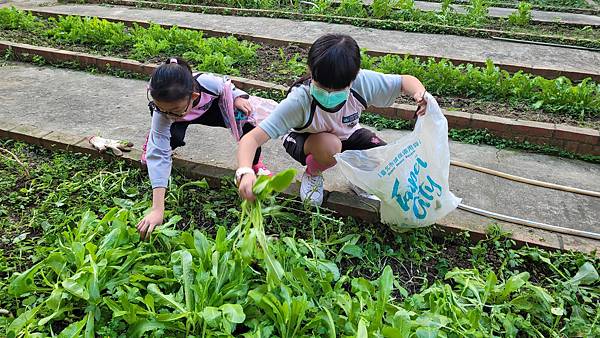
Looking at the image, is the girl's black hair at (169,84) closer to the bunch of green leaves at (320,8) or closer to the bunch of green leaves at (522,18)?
the bunch of green leaves at (320,8)

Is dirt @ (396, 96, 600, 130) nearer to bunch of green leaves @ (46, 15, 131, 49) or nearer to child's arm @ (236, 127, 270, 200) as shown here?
child's arm @ (236, 127, 270, 200)

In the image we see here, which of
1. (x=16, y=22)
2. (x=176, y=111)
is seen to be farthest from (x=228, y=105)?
(x=16, y=22)

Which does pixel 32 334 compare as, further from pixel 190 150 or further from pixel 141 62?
pixel 141 62

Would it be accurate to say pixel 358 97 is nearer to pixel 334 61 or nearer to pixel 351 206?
pixel 334 61

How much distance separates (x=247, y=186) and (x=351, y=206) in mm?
950

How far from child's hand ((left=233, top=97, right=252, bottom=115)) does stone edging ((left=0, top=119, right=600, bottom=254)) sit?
403 millimetres

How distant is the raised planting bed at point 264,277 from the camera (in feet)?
6.20

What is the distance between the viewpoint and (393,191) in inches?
97.4

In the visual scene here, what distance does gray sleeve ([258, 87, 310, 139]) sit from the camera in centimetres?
243

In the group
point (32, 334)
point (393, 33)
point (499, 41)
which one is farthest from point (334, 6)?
point (32, 334)

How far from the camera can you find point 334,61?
215cm

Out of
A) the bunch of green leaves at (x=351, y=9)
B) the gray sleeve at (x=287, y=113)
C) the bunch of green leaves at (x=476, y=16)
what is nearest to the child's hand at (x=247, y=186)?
the gray sleeve at (x=287, y=113)

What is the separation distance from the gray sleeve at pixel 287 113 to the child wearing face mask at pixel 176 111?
0.15 meters

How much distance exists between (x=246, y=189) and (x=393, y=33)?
16.6ft
